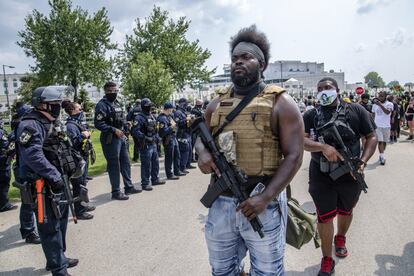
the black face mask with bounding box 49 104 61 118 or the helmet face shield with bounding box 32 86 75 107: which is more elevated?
the helmet face shield with bounding box 32 86 75 107

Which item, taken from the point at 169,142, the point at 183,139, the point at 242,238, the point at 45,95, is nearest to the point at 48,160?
the point at 45,95

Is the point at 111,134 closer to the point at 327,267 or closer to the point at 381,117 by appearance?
the point at 327,267

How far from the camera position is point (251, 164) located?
2055mm

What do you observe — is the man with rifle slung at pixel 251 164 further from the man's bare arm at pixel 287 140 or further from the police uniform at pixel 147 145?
the police uniform at pixel 147 145

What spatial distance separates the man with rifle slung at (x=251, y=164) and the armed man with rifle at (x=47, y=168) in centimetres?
184

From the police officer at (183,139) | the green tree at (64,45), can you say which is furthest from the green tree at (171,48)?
the police officer at (183,139)

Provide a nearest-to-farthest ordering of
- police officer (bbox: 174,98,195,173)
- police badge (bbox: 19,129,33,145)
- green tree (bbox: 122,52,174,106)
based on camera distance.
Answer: police badge (bbox: 19,129,33,145), police officer (bbox: 174,98,195,173), green tree (bbox: 122,52,174,106)

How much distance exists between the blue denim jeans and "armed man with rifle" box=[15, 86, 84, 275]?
1.86 metres

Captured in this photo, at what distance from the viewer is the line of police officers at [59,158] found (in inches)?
128

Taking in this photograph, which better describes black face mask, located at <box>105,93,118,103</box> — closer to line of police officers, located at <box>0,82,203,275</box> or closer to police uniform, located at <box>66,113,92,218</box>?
line of police officers, located at <box>0,82,203,275</box>

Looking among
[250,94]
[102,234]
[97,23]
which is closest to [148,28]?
[97,23]

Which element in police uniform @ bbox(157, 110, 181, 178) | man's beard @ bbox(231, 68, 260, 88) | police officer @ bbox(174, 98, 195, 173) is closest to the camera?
man's beard @ bbox(231, 68, 260, 88)

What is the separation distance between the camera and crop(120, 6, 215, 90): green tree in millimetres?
26938

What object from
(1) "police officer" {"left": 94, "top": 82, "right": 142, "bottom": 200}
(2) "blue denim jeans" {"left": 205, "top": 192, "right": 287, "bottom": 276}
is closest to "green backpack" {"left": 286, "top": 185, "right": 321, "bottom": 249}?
(2) "blue denim jeans" {"left": 205, "top": 192, "right": 287, "bottom": 276}
